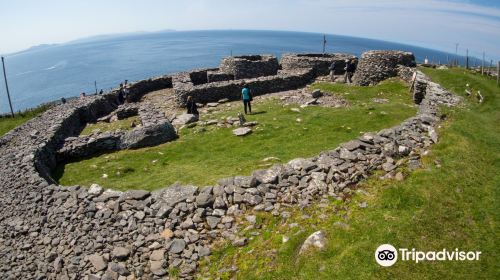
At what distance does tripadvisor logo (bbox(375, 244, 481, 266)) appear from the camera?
9.07 metres

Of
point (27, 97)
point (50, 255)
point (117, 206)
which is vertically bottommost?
point (27, 97)

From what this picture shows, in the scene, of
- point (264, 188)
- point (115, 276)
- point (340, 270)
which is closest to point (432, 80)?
point (264, 188)

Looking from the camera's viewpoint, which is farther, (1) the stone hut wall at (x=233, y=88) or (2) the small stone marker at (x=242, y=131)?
(1) the stone hut wall at (x=233, y=88)

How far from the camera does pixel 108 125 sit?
29844 mm

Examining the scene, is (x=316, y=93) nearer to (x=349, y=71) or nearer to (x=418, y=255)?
(x=349, y=71)

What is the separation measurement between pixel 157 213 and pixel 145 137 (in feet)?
36.0

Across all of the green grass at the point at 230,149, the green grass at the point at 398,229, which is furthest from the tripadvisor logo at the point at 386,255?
the green grass at the point at 230,149

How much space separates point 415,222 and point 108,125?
85.2ft

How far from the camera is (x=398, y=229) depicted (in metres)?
9.94

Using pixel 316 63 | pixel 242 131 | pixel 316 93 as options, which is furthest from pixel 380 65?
pixel 242 131

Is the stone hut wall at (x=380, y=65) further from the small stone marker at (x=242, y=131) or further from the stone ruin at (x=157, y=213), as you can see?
the stone ruin at (x=157, y=213)

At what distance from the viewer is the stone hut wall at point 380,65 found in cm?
3466

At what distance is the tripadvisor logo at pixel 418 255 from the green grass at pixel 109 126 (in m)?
23.2

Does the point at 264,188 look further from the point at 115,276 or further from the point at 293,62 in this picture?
the point at 293,62
